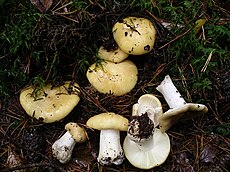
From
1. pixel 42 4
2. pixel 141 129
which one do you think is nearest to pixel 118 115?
pixel 141 129

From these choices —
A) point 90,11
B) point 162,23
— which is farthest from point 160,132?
point 90,11

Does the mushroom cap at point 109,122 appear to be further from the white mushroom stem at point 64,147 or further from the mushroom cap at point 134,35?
the mushroom cap at point 134,35

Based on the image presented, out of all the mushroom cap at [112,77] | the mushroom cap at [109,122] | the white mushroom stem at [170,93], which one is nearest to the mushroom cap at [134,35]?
the mushroom cap at [112,77]

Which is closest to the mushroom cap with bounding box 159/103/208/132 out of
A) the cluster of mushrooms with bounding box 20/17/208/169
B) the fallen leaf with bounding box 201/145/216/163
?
the cluster of mushrooms with bounding box 20/17/208/169

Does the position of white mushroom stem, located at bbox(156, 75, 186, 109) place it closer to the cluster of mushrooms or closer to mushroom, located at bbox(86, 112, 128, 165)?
the cluster of mushrooms

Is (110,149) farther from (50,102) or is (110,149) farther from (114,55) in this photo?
(114,55)

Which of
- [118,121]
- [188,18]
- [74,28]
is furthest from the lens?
[188,18]

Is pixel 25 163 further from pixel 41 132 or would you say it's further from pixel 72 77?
pixel 72 77
